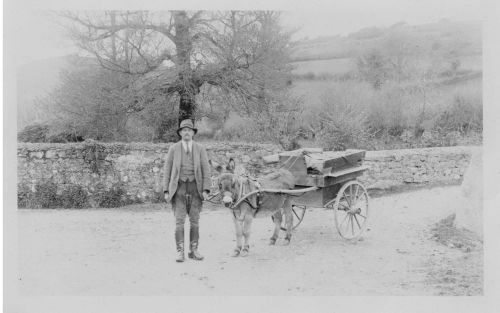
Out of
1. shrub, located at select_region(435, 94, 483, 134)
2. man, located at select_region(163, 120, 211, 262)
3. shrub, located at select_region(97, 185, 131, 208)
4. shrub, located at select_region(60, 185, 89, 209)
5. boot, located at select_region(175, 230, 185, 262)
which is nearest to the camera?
man, located at select_region(163, 120, 211, 262)

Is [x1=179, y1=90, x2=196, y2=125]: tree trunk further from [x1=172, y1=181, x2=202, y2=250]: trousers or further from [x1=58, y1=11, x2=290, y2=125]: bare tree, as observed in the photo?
[x1=172, y1=181, x2=202, y2=250]: trousers

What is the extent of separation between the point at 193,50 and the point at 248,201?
202 inches

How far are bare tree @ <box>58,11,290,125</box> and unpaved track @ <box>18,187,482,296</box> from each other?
3645 millimetres

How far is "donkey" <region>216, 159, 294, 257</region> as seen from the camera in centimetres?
704

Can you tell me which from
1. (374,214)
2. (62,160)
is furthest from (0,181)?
(374,214)

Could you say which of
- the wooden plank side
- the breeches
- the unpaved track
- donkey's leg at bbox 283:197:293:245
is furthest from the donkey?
the wooden plank side

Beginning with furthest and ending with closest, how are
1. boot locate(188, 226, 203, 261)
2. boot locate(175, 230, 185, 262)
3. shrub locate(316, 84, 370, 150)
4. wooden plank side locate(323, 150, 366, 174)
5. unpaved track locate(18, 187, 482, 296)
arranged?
1. shrub locate(316, 84, 370, 150)
2. wooden plank side locate(323, 150, 366, 174)
3. boot locate(188, 226, 203, 261)
4. boot locate(175, 230, 185, 262)
5. unpaved track locate(18, 187, 482, 296)

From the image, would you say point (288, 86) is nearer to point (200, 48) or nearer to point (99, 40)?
point (200, 48)

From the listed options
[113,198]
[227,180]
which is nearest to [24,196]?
[113,198]

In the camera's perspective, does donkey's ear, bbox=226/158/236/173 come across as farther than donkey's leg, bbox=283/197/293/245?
No

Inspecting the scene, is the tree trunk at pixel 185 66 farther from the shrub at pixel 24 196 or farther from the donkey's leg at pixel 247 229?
the donkey's leg at pixel 247 229

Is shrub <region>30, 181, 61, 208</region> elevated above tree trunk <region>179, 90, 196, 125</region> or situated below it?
below

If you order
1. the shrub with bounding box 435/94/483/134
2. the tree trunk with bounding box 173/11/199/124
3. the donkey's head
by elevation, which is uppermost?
the tree trunk with bounding box 173/11/199/124

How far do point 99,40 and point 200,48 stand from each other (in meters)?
2.13
